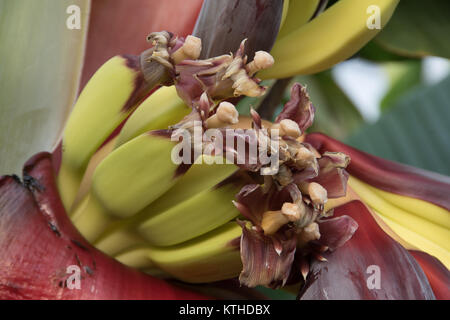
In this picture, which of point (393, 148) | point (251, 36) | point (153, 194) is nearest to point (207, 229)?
point (153, 194)

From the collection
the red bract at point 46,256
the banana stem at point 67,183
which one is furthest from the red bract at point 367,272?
the banana stem at point 67,183

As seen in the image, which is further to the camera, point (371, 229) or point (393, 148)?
point (393, 148)

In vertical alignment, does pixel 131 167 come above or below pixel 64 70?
below

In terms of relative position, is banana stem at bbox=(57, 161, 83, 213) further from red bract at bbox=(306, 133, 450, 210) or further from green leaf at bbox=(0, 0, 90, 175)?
red bract at bbox=(306, 133, 450, 210)

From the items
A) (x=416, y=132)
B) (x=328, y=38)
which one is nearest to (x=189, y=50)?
(x=328, y=38)

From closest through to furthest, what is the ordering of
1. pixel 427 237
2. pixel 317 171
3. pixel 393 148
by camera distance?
pixel 317 171 < pixel 427 237 < pixel 393 148

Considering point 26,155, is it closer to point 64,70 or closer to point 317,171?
point 64,70

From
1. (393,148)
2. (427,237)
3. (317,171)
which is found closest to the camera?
(317,171)
